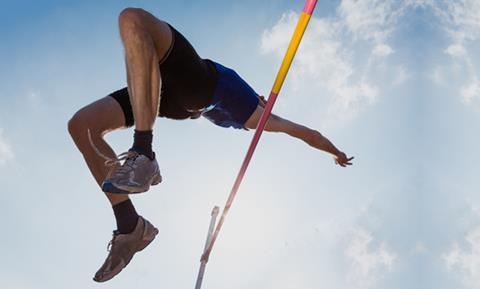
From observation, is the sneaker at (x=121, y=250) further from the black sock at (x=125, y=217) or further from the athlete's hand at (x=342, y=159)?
the athlete's hand at (x=342, y=159)

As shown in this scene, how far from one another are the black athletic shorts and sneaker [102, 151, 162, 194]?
0.69 meters

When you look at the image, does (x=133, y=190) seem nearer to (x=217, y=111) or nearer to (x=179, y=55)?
(x=179, y=55)

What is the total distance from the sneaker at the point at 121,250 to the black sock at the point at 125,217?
0.03 meters

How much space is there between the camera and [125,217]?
3.67 meters

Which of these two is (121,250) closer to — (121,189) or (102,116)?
(102,116)

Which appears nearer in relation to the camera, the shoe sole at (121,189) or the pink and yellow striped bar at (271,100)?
the shoe sole at (121,189)

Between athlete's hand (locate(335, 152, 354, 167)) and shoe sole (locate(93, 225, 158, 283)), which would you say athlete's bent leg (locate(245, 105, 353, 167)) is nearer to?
athlete's hand (locate(335, 152, 354, 167))

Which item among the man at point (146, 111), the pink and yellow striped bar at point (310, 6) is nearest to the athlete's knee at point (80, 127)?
the man at point (146, 111)

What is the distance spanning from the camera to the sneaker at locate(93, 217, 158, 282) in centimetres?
364

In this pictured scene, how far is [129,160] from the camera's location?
2811mm

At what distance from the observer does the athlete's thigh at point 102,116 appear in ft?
11.9

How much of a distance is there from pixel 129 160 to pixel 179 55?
807mm

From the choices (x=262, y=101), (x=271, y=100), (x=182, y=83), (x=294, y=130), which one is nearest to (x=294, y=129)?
(x=294, y=130)

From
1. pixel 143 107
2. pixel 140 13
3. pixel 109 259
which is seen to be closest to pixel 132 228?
pixel 109 259
